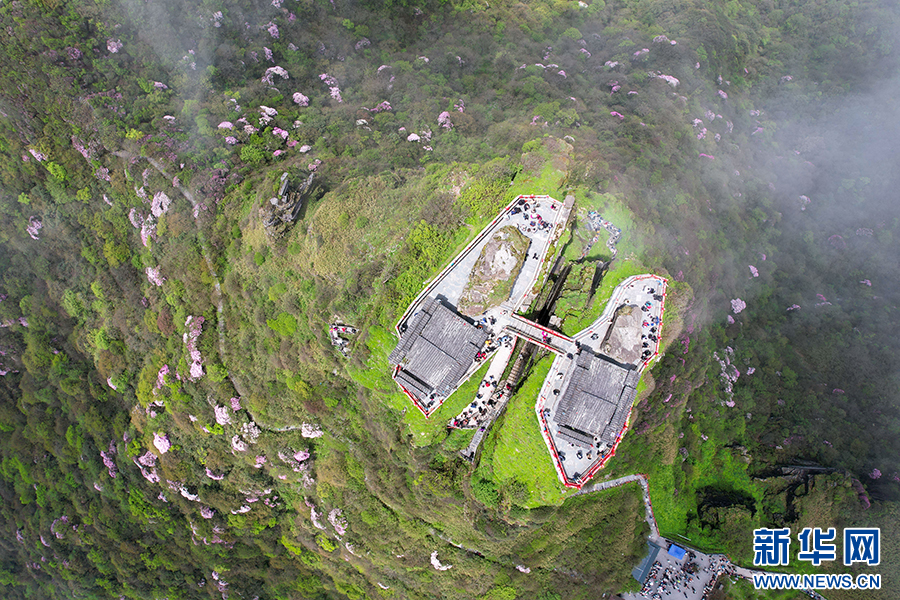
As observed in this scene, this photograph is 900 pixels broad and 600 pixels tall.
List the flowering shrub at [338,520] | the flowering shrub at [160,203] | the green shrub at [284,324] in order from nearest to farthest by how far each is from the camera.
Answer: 1. the green shrub at [284,324]
2. the flowering shrub at [160,203]
3. the flowering shrub at [338,520]

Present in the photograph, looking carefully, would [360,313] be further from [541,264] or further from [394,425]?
[541,264]

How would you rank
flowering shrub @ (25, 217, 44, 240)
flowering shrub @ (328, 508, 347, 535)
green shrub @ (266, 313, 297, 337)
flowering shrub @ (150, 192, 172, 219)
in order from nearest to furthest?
1. green shrub @ (266, 313, 297, 337)
2. flowering shrub @ (150, 192, 172, 219)
3. flowering shrub @ (328, 508, 347, 535)
4. flowering shrub @ (25, 217, 44, 240)

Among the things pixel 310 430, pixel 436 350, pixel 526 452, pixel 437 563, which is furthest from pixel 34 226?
pixel 526 452

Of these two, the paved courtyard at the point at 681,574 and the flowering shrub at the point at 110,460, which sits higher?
the paved courtyard at the point at 681,574

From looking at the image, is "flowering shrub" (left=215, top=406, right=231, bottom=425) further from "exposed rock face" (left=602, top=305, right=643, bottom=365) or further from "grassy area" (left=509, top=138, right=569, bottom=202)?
"exposed rock face" (left=602, top=305, right=643, bottom=365)

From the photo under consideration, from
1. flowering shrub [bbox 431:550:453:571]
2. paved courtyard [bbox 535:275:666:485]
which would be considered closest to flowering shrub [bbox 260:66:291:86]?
paved courtyard [bbox 535:275:666:485]

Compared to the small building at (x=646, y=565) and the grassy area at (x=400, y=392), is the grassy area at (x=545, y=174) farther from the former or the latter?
the small building at (x=646, y=565)

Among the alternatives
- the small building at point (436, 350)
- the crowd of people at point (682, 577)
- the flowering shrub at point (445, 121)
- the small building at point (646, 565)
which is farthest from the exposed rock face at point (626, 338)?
the crowd of people at point (682, 577)

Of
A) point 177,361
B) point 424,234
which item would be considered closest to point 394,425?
point 424,234
